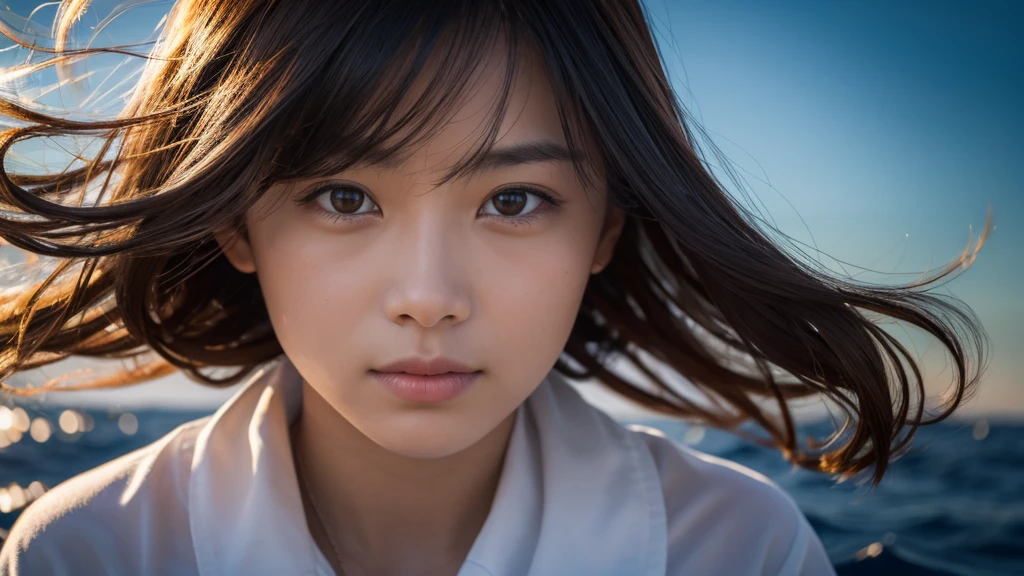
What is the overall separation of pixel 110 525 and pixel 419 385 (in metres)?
0.82

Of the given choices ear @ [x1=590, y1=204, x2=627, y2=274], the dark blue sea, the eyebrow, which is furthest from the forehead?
the dark blue sea

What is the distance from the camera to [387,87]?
5.00 ft

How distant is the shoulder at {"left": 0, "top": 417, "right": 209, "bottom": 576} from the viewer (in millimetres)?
1834

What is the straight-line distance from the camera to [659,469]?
7.32 ft

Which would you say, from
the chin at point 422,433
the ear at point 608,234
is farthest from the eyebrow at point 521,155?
the chin at point 422,433

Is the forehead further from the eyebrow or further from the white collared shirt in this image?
the white collared shirt

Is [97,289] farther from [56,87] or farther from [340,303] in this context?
[340,303]

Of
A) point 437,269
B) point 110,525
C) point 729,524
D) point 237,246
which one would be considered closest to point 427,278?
point 437,269

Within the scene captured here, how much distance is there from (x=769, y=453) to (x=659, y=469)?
150cm

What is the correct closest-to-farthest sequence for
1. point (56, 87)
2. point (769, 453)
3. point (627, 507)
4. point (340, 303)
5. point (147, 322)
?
point (340, 303)
point (56, 87)
point (627, 507)
point (147, 322)
point (769, 453)

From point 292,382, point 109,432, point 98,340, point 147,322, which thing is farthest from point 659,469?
point 109,432

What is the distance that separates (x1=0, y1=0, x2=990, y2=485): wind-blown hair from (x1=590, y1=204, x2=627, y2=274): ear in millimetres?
97

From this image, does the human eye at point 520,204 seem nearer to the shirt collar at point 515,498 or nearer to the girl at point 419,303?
the girl at point 419,303

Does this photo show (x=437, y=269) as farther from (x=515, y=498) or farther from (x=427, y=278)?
(x=515, y=498)
